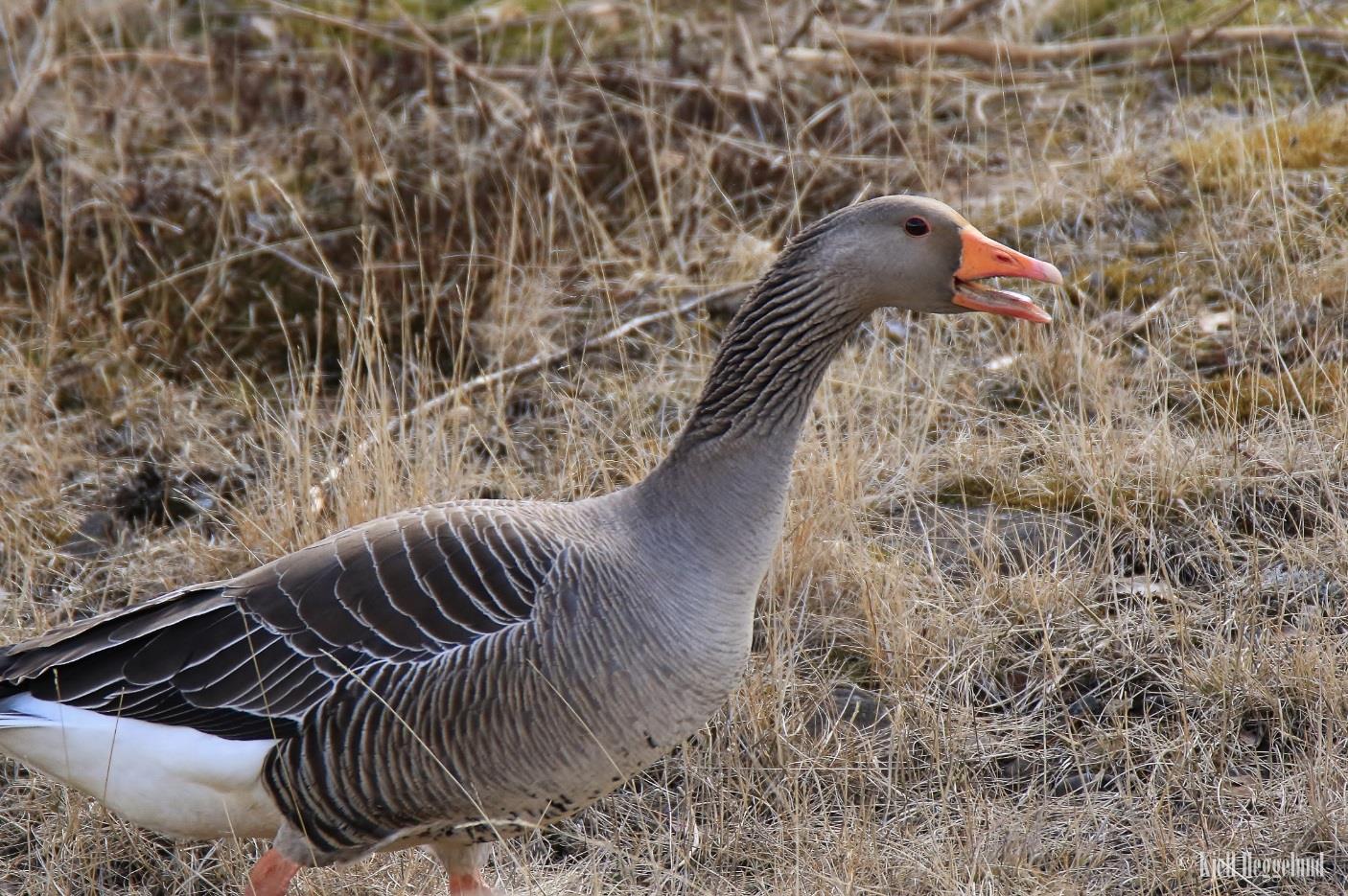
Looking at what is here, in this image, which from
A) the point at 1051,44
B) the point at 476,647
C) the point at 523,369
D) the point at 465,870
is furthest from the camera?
the point at 1051,44

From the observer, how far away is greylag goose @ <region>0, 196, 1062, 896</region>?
11.7ft

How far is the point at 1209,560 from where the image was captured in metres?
4.91

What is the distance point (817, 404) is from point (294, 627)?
2553 millimetres

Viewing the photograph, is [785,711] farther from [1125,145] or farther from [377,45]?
[377,45]

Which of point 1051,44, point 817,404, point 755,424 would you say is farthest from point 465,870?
point 1051,44

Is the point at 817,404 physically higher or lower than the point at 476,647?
lower

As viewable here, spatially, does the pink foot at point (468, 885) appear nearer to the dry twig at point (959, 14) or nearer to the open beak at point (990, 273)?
the open beak at point (990, 273)

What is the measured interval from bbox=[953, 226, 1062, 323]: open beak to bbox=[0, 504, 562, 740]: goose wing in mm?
1292

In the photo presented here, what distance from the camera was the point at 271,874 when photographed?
372 centimetres

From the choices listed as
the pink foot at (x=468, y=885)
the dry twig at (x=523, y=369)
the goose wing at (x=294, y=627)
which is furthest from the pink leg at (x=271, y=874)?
the dry twig at (x=523, y=369)

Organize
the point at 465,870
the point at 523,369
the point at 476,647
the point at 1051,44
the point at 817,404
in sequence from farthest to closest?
1. the point at 1051,44
2. the point at 523,369
3. the point at 817,404
4. the point at 465,870
5. the point at 476,647

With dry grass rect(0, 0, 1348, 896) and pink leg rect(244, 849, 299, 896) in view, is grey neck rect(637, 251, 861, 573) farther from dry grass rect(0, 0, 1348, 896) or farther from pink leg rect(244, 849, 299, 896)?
pink leg rect(244, 849, 299, 896)

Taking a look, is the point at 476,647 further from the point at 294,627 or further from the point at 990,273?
the point at 990,273

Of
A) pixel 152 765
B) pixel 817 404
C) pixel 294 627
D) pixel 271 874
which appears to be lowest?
pixel 271 874
